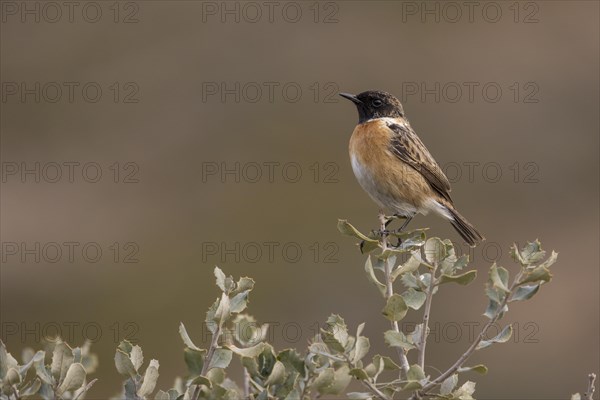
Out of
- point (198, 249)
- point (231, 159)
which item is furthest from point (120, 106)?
point (198, 249)

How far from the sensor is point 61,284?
1204 centimetres

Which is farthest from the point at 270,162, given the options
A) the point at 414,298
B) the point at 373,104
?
the point at 414,298

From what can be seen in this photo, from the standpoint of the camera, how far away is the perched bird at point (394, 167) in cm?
607

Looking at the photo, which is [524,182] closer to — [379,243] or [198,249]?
[198,249]

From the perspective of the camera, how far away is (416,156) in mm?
6344

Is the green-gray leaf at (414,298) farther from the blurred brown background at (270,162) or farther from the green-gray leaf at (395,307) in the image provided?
the blurred brown background at (270,162)

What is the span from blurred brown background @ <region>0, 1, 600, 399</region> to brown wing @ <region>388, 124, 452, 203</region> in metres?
4.15

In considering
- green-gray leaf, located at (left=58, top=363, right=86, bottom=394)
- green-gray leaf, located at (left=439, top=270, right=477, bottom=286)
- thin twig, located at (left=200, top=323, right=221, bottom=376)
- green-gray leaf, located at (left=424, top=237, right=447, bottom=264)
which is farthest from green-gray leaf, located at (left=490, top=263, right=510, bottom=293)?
green-gray leaf, located at (left=58, top=363, right=86, bottom=394)

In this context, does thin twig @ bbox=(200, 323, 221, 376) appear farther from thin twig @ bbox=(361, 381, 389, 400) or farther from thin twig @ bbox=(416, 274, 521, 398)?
thin twig @ bbox=(416, 274, 521, 398)

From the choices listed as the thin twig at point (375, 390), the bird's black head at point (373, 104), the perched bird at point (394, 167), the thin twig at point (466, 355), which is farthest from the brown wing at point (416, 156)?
the thin twig at point (375, 390)

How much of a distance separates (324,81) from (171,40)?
284cm

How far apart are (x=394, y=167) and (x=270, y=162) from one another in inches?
305

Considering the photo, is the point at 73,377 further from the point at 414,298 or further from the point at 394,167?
the point at 394,167

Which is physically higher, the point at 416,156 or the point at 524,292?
the point at 416,156
